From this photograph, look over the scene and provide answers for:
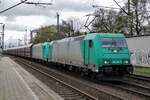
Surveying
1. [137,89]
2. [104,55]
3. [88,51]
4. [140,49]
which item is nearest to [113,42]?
[104,55]

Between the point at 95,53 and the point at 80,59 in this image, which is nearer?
the point at 95,53

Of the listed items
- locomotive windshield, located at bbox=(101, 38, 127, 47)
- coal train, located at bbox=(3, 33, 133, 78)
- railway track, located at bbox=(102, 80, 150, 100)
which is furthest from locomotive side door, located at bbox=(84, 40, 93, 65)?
railway track, located at bbox=(102, 80, 150, 100)

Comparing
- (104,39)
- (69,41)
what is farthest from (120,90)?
(69,41)

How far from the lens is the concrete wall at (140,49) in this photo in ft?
106

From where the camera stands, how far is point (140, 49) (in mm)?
33844

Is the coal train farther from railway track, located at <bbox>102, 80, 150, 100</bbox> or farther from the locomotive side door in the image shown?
railway track, located at <bbox>102, 80, 150, 100</bbox>

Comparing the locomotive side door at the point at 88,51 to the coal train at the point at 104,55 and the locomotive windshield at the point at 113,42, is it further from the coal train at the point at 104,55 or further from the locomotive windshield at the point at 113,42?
the locomotive windshield at the point at 113,42

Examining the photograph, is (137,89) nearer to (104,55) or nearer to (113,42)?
(104,55)

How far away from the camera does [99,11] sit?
69.7 metres

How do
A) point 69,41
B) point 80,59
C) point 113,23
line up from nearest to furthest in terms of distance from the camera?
point 80,59
point 69,41
point 113,23

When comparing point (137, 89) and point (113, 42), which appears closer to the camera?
point (137, 89)

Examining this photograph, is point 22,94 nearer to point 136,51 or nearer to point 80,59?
point 80,59

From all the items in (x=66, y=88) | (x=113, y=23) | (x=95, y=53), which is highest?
(x=113, y=23)

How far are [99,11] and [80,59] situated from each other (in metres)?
46.6
